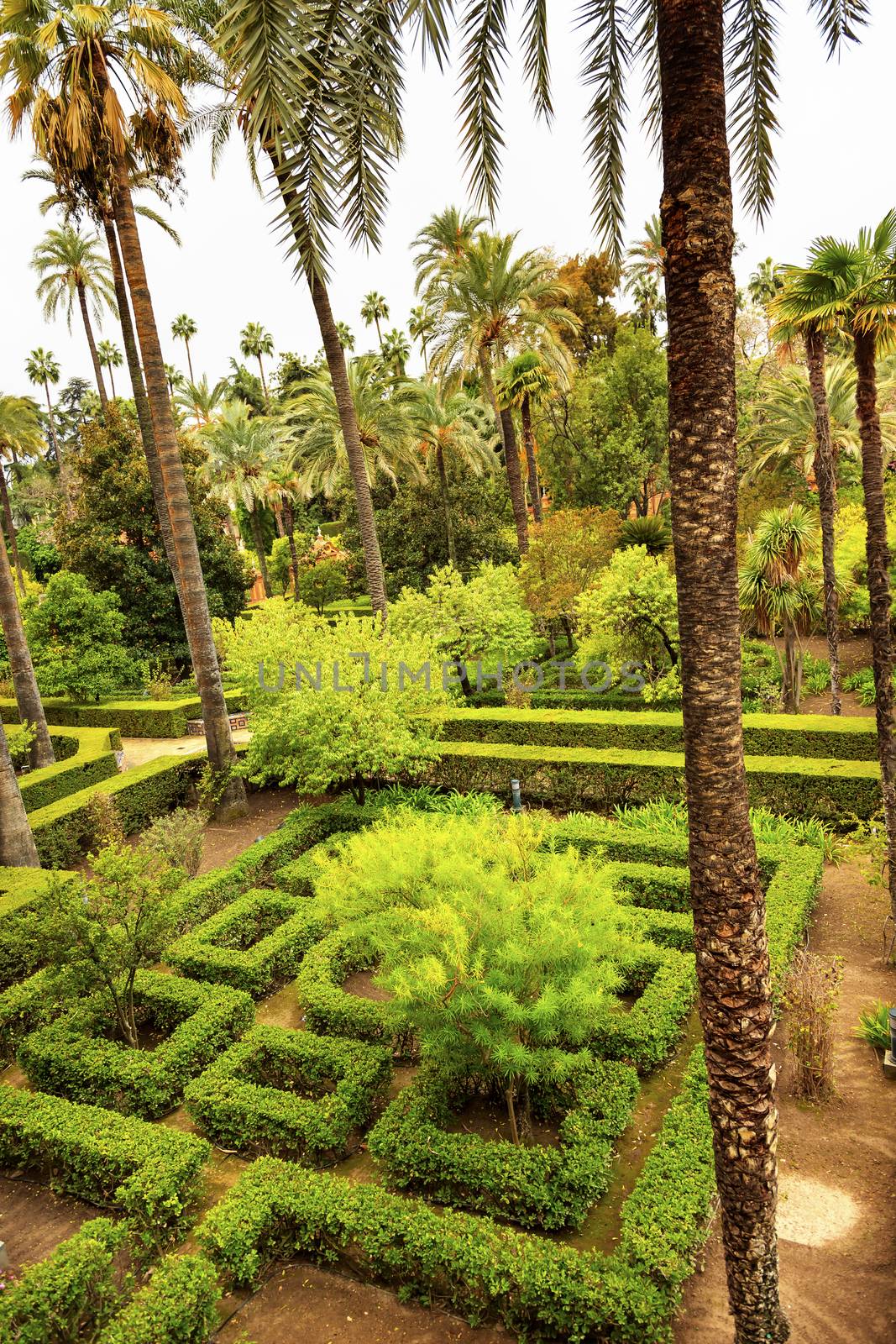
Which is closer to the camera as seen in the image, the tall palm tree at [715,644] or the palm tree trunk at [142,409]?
the tall palm tree at [715,644]

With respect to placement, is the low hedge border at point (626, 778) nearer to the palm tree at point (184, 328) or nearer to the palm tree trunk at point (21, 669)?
the palm tree trunk at point (21, 669)

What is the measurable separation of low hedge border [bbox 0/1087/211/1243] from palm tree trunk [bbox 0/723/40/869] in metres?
5.55

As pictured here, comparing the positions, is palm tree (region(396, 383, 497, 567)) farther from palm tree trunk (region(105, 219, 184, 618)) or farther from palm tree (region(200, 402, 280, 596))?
palm tree (region(200, 402, 280, 596))

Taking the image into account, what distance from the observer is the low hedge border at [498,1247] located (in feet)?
16.5

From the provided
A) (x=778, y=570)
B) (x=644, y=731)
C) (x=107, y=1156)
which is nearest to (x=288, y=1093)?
(x=107, y=1156)

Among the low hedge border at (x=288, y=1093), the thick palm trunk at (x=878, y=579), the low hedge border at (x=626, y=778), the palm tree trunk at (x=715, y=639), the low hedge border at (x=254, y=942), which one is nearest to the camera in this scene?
the palm tree trunk at (x=715, y=639)

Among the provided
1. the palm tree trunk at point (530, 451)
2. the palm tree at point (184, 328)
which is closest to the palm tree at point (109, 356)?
the palm tree at point (184, 328)

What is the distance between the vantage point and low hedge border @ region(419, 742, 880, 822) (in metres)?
12.0

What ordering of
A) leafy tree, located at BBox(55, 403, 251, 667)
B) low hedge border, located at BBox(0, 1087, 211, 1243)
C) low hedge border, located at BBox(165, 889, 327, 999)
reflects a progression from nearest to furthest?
low hedge border, located at BBox(0, 1087, 211, 1243), low hedge border, located at BBox(165, 889, 327, 999), leafy tree, located at BBox(55, 403, 251, 667)

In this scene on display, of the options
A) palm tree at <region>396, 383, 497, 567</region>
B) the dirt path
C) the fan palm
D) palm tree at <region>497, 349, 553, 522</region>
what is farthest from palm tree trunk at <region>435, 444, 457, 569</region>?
the dirt path

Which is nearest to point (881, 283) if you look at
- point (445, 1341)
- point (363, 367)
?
point (445, 1341)

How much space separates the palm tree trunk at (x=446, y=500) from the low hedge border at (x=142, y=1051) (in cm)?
2022

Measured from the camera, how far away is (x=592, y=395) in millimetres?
29625

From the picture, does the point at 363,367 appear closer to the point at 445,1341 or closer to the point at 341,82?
the point at 341,82
